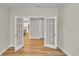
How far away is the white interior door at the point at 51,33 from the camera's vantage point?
20.2 ft

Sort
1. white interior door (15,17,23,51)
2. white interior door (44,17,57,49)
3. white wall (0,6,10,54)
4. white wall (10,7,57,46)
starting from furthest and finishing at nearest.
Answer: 1. white wall (10,7,57,46)
2. white interior door (44,17,57,49)
3. white interior door (15,17,23,51)
4. white wall (0,6,10,54)

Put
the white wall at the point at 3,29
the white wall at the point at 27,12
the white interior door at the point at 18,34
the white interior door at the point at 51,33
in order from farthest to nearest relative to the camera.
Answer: the white wall at the point at 27,12 → the white interior door at the point at 51,33 → the white interior door at the point at 18,34 → the white wall at the point at 3,29

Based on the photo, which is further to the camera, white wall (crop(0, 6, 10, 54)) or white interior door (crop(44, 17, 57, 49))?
white interior door (crop(44, 17, 57, 49))

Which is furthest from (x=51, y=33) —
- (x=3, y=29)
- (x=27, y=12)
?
(x=3, y=29)

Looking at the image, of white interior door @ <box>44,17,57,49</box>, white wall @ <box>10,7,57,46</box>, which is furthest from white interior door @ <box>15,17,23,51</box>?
white interior door @ <box>44,17,57,49</box>

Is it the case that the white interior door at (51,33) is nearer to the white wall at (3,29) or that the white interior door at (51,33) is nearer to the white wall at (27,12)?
the white wall at (27,12)

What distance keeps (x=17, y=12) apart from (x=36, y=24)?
3.97m

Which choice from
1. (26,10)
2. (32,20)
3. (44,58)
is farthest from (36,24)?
(44,58)

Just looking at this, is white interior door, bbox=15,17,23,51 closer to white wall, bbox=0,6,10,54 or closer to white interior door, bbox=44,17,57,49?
white wall, bbox=0,6,10,54

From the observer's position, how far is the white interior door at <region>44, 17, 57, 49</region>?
617cm

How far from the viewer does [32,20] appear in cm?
1005

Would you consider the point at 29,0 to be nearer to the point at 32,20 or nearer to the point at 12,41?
the point at 12,41

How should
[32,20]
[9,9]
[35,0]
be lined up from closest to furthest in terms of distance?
[35,0]
[9,9]
[32,20]

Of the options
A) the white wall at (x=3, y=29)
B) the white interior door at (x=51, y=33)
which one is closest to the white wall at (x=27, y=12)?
the white interior door at (x=51, y=33)
